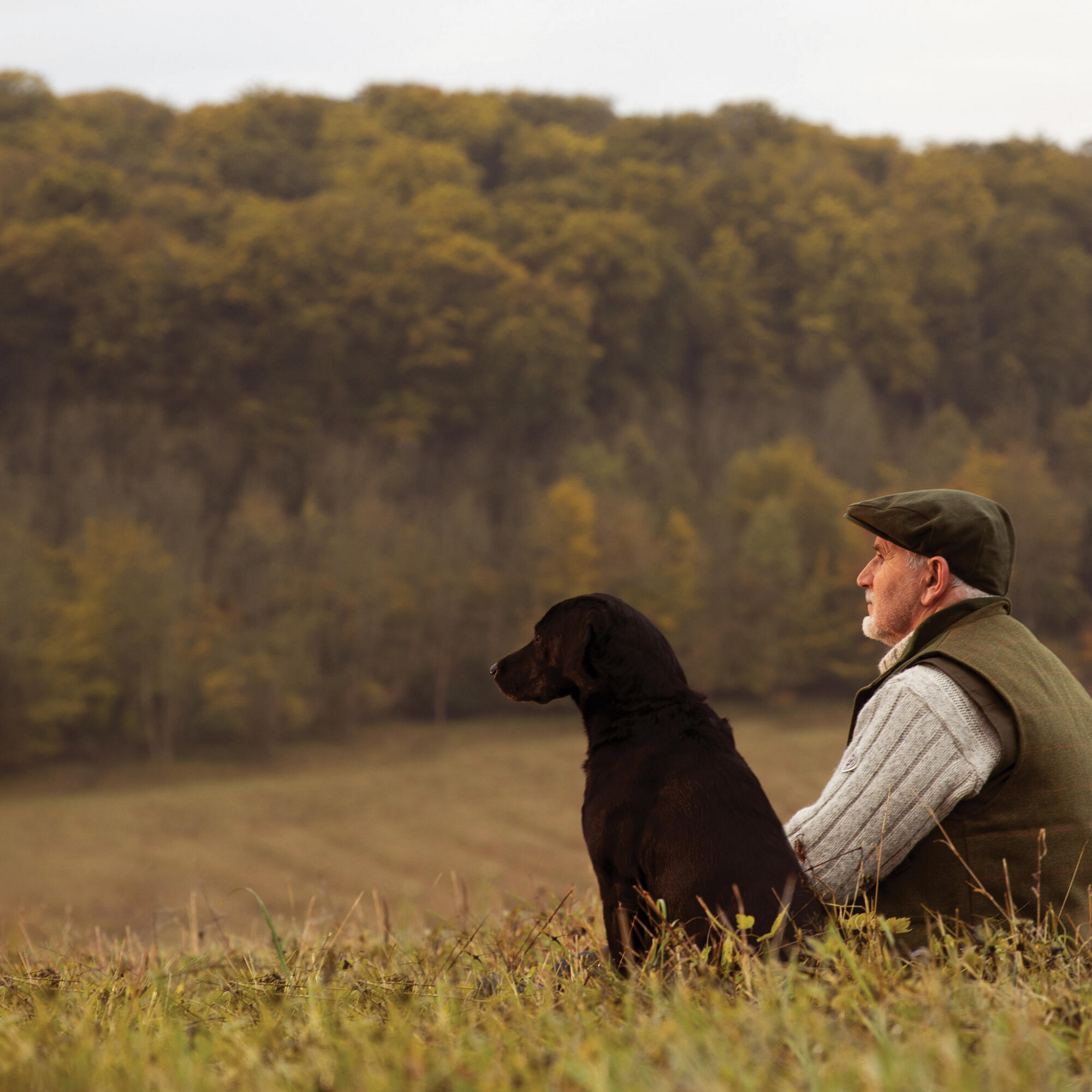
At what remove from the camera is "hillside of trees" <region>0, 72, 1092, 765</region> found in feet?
133

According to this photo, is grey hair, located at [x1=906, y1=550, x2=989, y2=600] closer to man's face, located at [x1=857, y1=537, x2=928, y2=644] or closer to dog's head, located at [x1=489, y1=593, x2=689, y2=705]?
man's face, located at [x1=857, y1=537, x2=928, y2=644]

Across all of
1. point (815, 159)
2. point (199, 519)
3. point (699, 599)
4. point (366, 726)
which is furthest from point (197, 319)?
point (815, 159)

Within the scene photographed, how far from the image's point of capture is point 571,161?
73875 mm

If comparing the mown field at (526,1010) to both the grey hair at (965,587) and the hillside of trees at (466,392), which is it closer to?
the grey hair at (965,587)

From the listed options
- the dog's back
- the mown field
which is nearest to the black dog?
the dog's back

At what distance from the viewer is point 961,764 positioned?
2.61 m

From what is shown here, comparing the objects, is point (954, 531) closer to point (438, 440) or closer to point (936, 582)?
point (936, 582)

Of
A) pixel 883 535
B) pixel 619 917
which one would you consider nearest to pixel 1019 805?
pixel 883 535

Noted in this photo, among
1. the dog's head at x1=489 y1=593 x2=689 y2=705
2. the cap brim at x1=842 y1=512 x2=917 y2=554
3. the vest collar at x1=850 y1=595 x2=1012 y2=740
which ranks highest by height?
the cap brim at x1=842 y1=512 x2=917 y2=554

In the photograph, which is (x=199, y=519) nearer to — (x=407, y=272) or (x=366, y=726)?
(x=366, y=726)

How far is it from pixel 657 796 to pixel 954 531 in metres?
0.96

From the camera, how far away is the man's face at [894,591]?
9.87 ft

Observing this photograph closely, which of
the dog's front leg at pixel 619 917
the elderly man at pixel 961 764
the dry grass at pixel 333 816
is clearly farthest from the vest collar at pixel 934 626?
the dry grass at pixel 333 816

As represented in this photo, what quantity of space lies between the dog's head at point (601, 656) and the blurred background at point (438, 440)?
1850 cm
